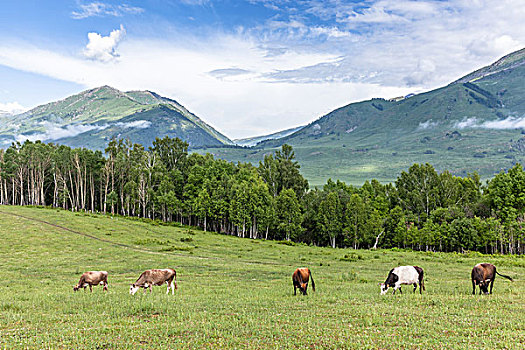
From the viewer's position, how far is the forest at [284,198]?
75.3m

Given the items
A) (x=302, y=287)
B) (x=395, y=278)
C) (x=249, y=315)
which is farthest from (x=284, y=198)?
(x=249, y=315)

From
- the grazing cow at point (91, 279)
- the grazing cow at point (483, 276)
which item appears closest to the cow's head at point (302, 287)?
the grazing cow at point (483, 276)

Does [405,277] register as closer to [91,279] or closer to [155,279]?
→ [155,279]

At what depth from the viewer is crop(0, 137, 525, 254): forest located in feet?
247

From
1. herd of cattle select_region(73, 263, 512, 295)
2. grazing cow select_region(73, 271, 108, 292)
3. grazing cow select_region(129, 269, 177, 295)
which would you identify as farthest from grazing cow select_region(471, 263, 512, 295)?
grazing cow select_region(73, 271, 108, 292)

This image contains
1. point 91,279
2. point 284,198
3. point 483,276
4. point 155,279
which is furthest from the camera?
point 284,198

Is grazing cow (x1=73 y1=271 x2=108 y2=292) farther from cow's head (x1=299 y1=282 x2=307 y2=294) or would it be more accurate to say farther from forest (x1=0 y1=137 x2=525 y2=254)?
forest (x1=0 y1=137 x2=525 y2=254)

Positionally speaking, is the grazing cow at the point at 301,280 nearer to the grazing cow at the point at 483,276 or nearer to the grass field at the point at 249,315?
the grass field at the point at 249,315

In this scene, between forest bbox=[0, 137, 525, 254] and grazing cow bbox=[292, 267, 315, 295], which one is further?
forest bbox=[0, 137, 525, 254]

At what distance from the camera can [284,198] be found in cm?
8788

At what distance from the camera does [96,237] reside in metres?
57.4

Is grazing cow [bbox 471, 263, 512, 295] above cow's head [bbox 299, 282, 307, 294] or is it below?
above

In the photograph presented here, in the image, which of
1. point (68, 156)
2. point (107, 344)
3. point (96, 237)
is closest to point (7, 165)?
point (68, 156)

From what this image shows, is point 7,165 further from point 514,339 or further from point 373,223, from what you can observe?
point 514,339
